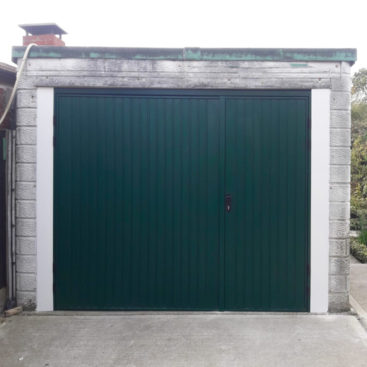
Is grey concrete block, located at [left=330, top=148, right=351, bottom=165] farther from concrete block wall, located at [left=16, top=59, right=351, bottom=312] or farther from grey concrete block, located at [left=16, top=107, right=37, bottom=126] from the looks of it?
grey concrete block, located at [left=16, top=107, right=37, bottom=126]

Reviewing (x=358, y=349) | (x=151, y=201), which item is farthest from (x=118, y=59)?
(x=358, y=349)

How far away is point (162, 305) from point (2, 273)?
194 cm

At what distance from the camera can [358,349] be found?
150 inches

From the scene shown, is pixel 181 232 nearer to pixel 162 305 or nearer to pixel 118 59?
pixel 162 305

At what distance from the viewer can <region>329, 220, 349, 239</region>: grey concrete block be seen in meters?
4.62

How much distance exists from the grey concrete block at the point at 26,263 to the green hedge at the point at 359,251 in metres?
5.18

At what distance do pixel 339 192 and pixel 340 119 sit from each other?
0.74 meters

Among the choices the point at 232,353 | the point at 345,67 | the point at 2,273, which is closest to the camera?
the point at 232,353

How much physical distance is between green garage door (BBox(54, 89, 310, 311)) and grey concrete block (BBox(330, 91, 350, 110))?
0.25 m

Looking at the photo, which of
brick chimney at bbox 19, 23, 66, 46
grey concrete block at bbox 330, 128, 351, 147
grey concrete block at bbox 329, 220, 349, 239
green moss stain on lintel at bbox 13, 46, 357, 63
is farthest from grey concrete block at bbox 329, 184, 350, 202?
brick chimney at bbox 19, 23, 66, 46

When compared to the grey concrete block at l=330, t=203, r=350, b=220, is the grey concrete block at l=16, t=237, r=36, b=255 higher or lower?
lower

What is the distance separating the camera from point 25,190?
462 cm

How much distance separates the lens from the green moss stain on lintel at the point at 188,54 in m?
4.57

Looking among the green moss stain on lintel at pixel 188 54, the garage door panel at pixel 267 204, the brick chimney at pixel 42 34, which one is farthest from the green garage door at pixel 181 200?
the brick chimney at pixel 42 34
